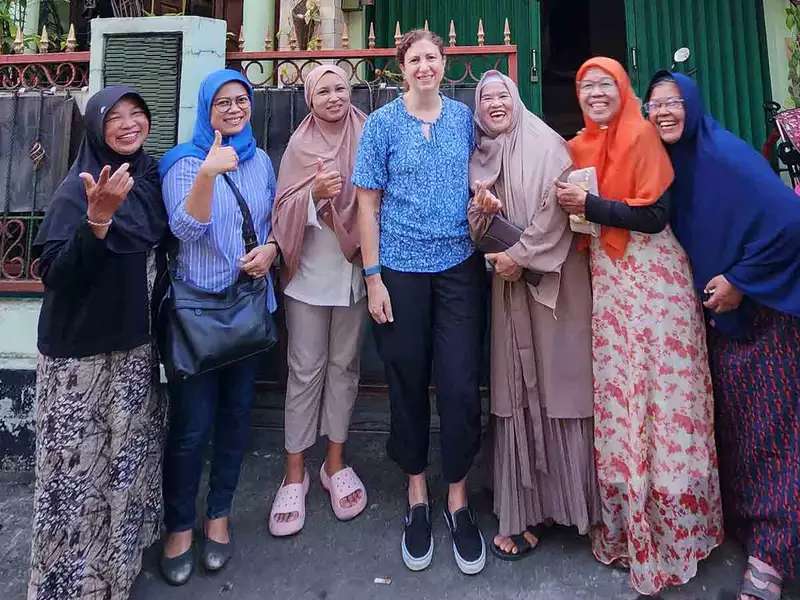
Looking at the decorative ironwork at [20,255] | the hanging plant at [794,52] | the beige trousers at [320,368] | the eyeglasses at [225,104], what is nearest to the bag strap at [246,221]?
the eyeglasses at [225,104]

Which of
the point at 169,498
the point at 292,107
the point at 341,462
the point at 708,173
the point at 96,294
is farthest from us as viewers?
the point at 292,107

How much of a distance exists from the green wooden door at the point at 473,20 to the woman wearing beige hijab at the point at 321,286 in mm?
2434

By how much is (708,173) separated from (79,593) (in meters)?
2.73

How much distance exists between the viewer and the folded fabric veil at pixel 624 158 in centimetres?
197

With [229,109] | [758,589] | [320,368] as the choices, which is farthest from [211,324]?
[758,589]

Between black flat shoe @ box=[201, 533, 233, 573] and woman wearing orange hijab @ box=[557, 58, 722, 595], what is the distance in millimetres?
1578

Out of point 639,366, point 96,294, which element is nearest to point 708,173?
point 639,366

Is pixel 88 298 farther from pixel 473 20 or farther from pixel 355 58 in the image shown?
pixel 473 20

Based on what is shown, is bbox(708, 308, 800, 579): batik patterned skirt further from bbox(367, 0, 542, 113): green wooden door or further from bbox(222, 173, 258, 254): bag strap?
bbox(367, 0, 542, 113): green wooden door

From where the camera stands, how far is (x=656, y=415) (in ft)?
6.67

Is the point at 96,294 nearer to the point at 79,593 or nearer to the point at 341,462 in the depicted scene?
the point at 79,593

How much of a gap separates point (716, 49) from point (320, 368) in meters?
4.33

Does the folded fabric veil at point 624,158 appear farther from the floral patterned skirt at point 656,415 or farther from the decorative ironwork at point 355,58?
the decorative ironwork at point 355,58

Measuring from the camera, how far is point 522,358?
2.17 meters
